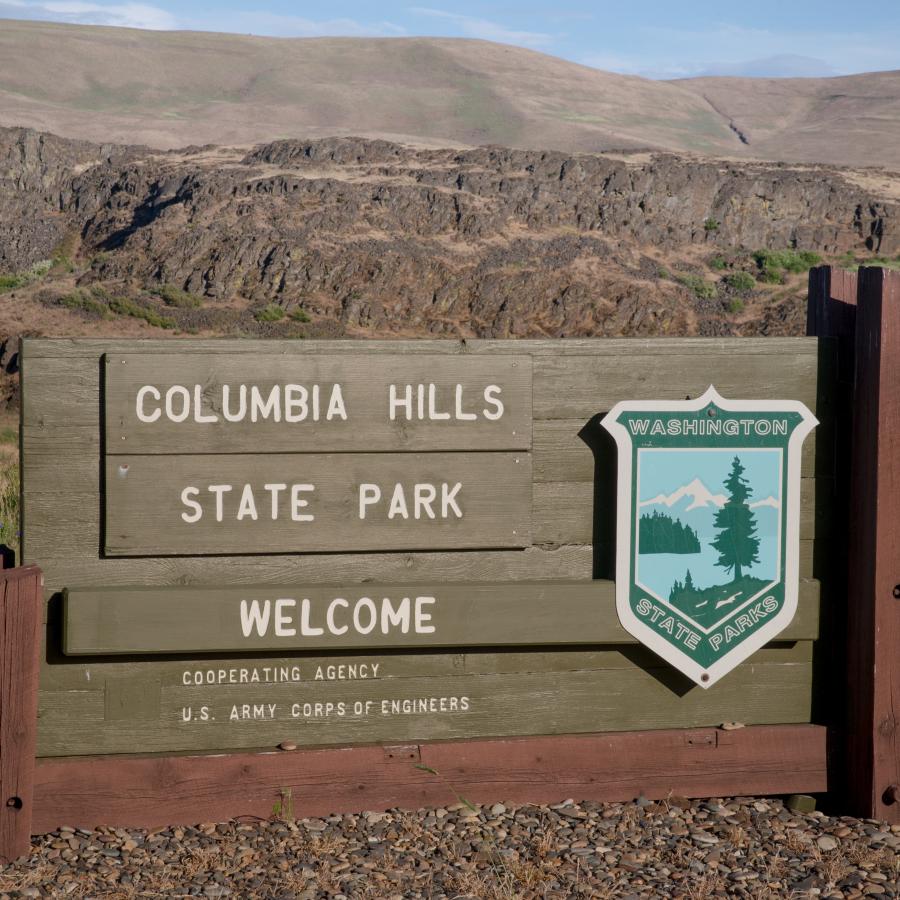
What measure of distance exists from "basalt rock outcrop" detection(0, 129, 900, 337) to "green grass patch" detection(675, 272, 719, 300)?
0.41m

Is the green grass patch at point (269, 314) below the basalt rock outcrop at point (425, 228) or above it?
below

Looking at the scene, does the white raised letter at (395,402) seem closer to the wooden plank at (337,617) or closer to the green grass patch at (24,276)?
the wooden plank at (337,617)

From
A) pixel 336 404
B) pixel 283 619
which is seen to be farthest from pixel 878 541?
pixel 283 619

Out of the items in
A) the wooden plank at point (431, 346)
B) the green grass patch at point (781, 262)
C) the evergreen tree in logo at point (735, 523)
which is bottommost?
the evergreen tree in logo at point (735, 523)

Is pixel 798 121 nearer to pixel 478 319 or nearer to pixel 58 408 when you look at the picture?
pixel 478 319

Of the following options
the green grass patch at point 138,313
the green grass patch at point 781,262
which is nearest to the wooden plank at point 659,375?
the green grass patch at point 138,313

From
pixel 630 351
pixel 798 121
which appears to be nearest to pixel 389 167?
pixel 630 351

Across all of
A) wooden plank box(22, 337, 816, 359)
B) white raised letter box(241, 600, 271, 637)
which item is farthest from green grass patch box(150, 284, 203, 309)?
white raised letter box(241, 600, 271, 637)

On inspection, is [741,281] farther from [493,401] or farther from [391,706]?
[391,706]

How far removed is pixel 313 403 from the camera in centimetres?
392

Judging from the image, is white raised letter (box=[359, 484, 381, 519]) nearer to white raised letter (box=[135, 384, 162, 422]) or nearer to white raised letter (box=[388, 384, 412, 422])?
white raised letter (box=[388, 384, 412, 422])

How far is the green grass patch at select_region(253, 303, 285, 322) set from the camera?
2797 centimetres

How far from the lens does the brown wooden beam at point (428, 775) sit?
3.83 metres

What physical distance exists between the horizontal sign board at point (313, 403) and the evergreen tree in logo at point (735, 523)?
2.54 ft
